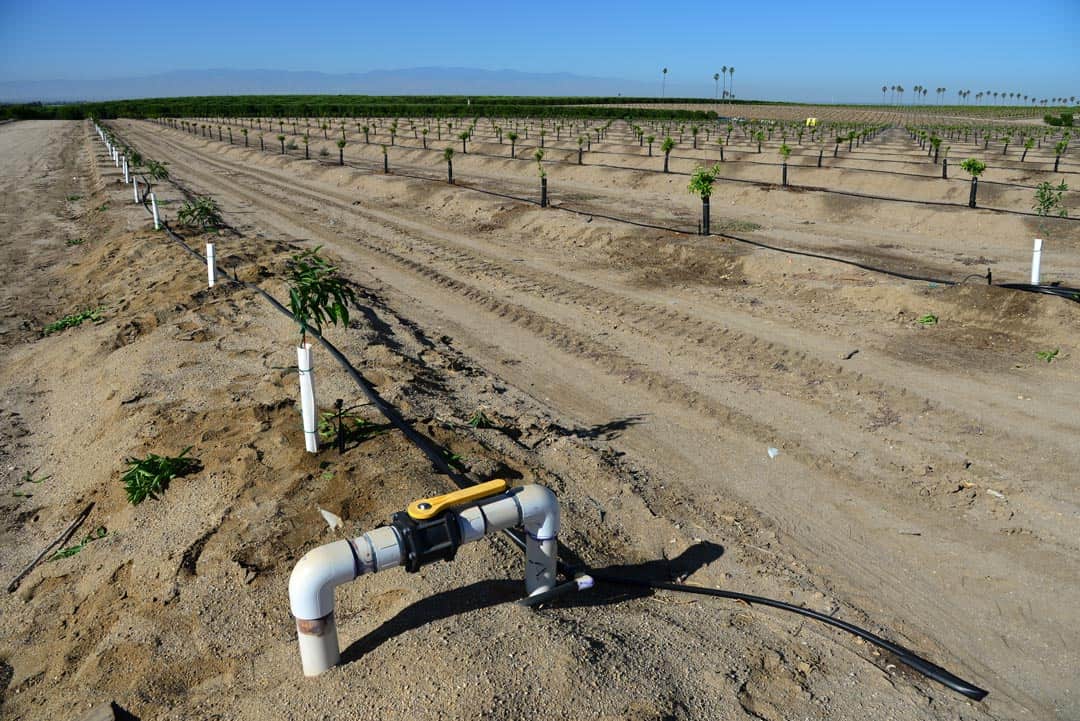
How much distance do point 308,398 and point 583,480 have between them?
2.47 m

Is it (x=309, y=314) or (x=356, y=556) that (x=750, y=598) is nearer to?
(x=356, y=556)

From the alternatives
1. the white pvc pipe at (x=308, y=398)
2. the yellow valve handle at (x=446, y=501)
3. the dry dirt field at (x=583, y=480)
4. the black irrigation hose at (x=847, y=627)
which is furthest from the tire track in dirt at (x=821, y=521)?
the white pvc pipe at (x=308, y=398)

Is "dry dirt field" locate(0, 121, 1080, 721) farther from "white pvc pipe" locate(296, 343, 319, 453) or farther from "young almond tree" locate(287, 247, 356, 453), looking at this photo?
"young almond tree" locate(287, 247, 356, 453)

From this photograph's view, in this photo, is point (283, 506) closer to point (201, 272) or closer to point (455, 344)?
→ point (455, 344)

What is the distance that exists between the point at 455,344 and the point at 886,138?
55.8 metres

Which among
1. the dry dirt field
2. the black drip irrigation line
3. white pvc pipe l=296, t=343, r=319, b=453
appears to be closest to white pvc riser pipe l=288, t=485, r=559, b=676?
the dry dirt field

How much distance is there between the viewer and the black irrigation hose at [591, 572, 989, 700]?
4.35 meters

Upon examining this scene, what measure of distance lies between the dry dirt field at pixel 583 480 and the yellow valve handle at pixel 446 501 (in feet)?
2.29

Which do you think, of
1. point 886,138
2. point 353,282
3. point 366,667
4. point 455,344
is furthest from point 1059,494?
point 886,138

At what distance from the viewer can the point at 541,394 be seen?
9156 mm

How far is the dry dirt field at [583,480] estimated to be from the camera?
4.20 m

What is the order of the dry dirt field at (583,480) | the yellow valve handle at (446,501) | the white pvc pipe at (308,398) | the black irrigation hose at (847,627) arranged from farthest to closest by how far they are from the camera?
the white pvc pipe at (308,398), the black irrigation hose at (847,627), the dry dirt field at (583,480), the yellow valve handle at (446,501)

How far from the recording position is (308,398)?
6.15 meters

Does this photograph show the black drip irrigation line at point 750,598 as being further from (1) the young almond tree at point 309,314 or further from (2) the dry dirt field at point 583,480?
(1) the young almond tree at point 309,314
